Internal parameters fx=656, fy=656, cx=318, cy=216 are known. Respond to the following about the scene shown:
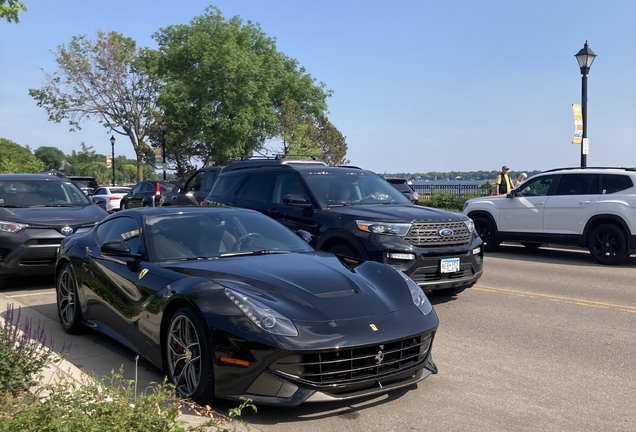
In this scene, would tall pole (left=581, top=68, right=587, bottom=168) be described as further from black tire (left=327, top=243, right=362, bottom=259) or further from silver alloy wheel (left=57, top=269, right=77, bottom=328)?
silver alloy wheel (left=57, top=269, right=77, bottom=328)

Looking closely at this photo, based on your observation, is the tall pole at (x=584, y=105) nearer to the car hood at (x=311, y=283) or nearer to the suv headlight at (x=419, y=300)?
the suv headlight at (x=419, y=300)

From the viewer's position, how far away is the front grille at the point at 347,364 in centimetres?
428

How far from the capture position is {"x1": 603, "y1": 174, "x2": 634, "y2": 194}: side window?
514 inches

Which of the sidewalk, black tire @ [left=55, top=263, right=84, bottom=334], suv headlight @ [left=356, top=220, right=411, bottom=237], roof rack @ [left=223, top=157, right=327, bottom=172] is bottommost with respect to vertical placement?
the sidewalk

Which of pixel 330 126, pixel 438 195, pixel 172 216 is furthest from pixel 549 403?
pixel 330 126

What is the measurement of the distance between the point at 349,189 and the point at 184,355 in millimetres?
5588

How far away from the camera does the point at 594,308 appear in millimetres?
8531

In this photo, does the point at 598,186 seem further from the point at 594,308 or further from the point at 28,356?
the point at 28,356

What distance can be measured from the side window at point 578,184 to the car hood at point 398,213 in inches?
231

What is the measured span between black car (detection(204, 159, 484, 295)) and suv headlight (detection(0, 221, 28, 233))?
3458 mm

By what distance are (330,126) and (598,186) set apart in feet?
161

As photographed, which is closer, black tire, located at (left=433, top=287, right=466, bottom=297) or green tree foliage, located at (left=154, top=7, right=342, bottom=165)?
black tire, located at (left=433, top=287, right=466, bottom=297)

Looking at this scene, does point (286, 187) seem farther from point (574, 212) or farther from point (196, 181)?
point (196, 181)

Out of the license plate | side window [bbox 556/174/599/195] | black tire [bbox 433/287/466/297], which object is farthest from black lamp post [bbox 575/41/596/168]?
the license plate
